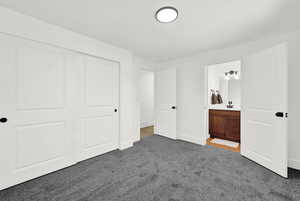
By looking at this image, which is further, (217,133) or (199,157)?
(217,133)

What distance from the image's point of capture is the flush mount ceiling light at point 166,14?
1.65 meters

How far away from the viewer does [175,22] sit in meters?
1.94

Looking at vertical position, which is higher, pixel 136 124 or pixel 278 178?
pixel 136 124

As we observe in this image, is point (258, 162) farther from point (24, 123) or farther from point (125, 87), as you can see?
point (24, 123)

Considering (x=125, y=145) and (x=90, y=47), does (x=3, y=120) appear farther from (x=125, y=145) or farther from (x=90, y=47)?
(x=125, y=145)

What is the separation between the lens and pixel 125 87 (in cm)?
310

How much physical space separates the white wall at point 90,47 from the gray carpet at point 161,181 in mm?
939

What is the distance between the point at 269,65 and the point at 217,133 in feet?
7.44

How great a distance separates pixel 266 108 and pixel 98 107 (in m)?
3.10

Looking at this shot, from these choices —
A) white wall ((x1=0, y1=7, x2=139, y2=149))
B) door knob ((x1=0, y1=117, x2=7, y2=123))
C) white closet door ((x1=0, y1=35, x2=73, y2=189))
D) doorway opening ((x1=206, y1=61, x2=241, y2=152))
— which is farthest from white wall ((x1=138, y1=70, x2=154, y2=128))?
door knob ((x1=0, y1=117, x2=7, y2=123))

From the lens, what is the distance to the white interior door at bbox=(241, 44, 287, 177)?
1.92 meters

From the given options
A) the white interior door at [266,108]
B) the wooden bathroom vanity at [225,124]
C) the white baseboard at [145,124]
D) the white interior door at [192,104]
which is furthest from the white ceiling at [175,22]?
the white baseboard at [145,124]

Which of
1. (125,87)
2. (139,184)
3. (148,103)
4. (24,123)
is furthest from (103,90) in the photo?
(148,103)

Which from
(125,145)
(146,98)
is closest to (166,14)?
(125,145)
